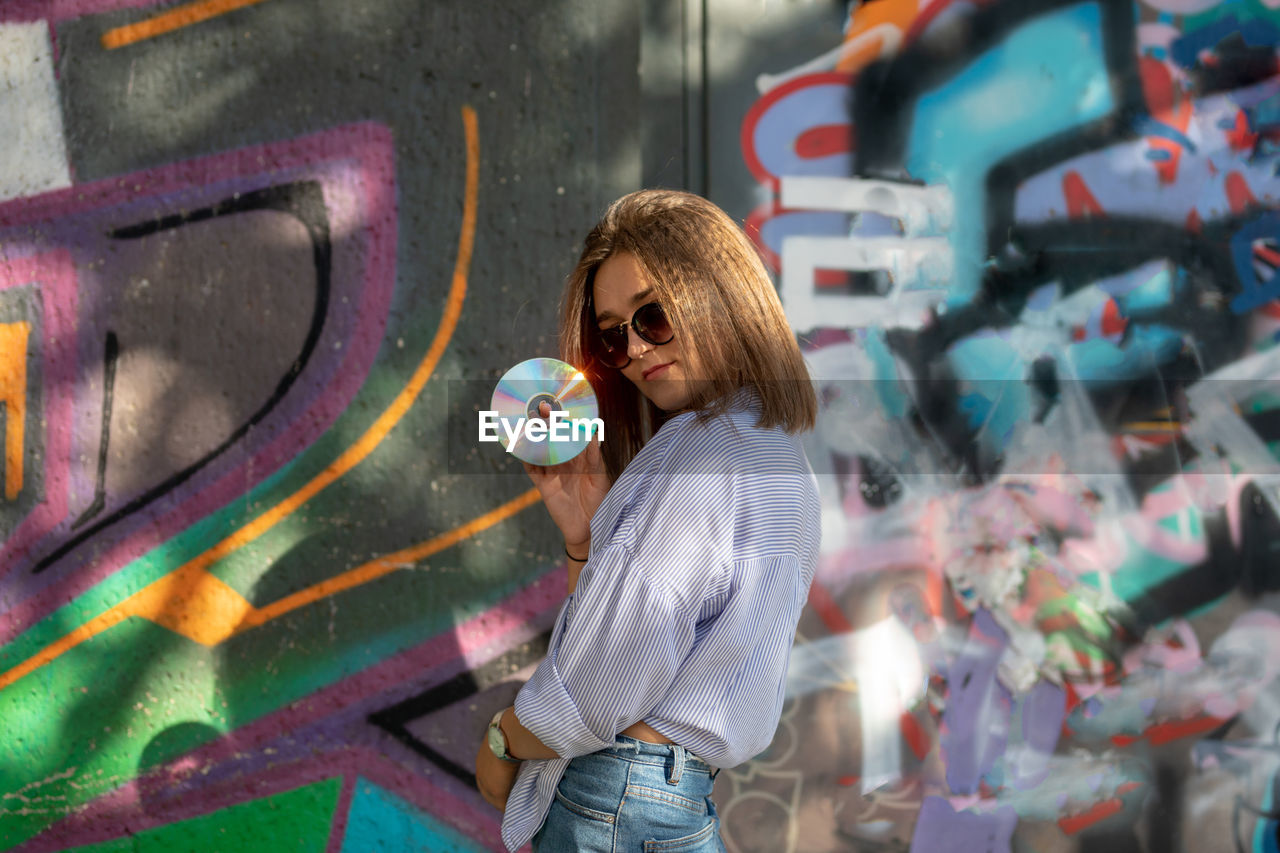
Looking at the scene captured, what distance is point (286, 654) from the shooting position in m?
2.63

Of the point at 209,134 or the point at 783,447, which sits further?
the point at 209,134

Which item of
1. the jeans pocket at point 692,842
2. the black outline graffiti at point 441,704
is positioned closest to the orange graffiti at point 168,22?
the black outline graffiti at point 441,704

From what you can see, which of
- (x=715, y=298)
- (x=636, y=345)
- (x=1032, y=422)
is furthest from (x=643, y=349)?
(x=1032, y=422)

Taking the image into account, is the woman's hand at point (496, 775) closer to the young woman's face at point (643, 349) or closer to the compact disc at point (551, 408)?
the compact disc at point (551, 408)

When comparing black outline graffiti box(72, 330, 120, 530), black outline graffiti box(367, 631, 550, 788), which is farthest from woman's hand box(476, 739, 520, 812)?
black outline graffiti box(72, 330, 120, 530)

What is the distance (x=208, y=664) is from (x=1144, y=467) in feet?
9.10

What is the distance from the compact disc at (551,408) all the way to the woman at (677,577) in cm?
18

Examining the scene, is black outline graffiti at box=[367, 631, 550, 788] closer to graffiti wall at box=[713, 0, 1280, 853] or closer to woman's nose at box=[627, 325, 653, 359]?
graffiti wall at box=[713, 0, 1280, 853]

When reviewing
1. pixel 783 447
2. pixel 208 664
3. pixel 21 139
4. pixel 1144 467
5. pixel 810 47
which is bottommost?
pixel 208 664

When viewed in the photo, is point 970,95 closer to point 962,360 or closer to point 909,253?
point 909,253

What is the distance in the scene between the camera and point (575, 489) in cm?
175

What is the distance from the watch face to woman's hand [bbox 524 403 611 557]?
0.38 m

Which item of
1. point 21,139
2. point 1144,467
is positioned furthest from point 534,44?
point 1144,467

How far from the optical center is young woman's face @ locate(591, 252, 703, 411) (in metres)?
1.51
